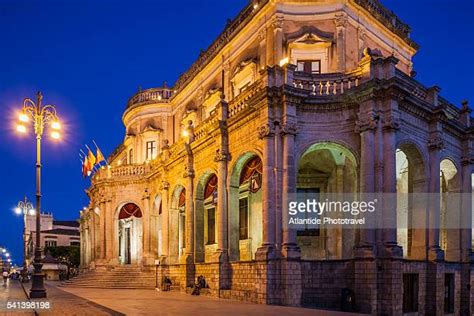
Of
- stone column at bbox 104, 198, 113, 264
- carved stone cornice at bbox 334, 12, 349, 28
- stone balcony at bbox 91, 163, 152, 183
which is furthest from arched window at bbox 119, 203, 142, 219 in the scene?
carved stone cornice at bbox 334, 12, 349, 28

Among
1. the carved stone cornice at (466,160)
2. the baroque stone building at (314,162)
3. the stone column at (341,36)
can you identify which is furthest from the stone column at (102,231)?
the carved stone cornice at (466,160)

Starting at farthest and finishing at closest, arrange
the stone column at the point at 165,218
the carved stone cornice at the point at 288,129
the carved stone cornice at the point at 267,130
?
the stone column at the point at 165,218, the carved stone cornice at the point at 267,130, the carved stone cornice at the point at 288,129

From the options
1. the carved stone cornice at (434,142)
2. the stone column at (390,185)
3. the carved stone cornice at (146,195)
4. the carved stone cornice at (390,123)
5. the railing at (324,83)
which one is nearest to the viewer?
the stone column at (390,185)

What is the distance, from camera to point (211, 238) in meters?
25.6

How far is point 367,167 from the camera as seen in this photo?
16578 millimetres

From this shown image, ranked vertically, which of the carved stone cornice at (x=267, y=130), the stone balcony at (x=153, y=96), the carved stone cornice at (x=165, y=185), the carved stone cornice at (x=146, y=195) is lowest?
the carved stone cornice at (x=146, y=195)

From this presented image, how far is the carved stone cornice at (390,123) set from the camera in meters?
16.5

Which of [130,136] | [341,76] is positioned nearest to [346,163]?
[341,76]

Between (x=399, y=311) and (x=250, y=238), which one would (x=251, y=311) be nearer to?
(x=399, y=311)

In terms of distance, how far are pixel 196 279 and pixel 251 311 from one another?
923 cm

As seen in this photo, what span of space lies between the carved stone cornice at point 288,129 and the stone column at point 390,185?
3.25 m

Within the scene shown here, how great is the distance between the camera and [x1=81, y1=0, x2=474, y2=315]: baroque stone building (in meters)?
16.5

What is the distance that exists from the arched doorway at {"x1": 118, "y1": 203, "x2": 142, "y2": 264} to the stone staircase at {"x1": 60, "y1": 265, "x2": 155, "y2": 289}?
4.04 meters

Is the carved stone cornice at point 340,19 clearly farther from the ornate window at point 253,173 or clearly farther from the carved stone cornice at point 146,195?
the carved stone cornice at point 146,195
